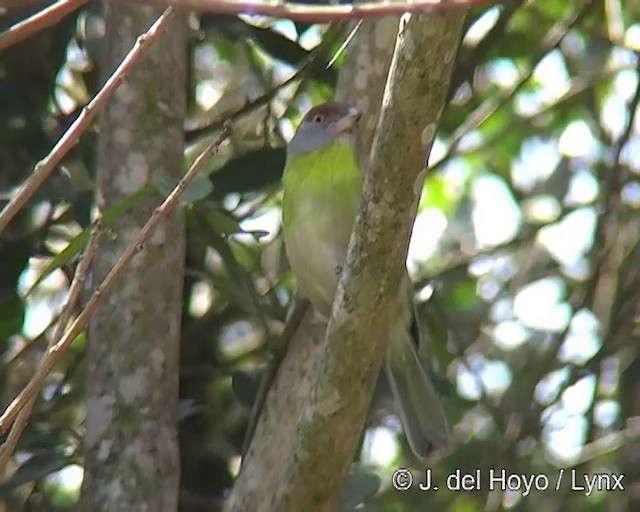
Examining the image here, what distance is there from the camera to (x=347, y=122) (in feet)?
8.38

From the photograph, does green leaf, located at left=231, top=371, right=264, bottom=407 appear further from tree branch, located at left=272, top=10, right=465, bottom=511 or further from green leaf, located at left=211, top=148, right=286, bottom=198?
tree branch, located at left=272, top=10, right=465, bottom=511

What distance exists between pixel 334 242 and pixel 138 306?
0.53 m

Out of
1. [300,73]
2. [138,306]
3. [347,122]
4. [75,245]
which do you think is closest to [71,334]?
[75,245]

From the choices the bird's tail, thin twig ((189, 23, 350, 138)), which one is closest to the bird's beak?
thin twig ((189, 23, 350, 138))

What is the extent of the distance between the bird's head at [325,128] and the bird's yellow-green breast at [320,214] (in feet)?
0.10

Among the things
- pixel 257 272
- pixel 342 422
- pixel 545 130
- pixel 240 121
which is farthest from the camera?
pixel 545 130

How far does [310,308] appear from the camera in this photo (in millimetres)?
2650

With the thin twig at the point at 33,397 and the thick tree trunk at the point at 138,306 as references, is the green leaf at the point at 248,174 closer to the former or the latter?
the thick tree trunk at the point at 138,306

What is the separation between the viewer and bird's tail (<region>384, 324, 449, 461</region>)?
2.74m

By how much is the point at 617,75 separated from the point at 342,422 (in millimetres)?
2105


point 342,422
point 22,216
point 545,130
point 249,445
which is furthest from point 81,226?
point 545,130

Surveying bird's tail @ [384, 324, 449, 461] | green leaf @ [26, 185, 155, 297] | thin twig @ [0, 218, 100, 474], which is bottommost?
thin twig @ [0, 218, 100, 474]

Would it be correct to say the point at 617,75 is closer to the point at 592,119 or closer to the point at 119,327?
the point at 592,119

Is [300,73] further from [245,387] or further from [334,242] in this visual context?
[245,387]
